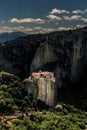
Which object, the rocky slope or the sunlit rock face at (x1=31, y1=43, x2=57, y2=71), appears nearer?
the rocky slope

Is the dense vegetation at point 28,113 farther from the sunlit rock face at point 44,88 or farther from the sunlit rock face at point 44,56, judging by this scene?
the sunlit rock face at point 44,56

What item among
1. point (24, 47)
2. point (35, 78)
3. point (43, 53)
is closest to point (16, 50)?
point (24, 47)

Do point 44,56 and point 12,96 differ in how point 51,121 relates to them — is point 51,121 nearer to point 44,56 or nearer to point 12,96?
point 12,96

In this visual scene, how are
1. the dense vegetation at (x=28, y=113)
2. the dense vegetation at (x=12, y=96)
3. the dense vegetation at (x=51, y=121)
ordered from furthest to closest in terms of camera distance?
the dense vegetation at (x=12, y=96) < the dense vegetation at (x=28, y=113) < the dense vegetation at (x=51, y=121)

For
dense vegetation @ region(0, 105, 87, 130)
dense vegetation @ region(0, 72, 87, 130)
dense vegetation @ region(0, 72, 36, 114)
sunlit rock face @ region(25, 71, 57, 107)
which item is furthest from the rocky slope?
dense vegetation @ region(0, 105, 87, 130)

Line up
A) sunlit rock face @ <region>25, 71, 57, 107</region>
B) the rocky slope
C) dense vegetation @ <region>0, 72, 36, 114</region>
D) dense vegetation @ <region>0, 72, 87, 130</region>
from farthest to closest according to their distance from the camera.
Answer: the rocky slope → sunlit rock face @ <region>25, 71, 57, 107</region> → dense vegetation @ <region>0, 72, 36, 114</region> → dense vegetation @ <region>0, 72, 87, 130</region>

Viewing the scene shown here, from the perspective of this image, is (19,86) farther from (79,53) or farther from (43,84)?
(79,53)

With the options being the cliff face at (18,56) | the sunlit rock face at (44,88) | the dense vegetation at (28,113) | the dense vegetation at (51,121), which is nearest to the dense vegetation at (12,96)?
the dense vegetation at (28,113)

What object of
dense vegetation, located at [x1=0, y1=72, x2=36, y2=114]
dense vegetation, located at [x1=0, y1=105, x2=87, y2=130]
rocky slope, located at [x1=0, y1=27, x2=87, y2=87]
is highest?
rocky slope, located at [x1=0, y1=27, x2=87, y2=87]

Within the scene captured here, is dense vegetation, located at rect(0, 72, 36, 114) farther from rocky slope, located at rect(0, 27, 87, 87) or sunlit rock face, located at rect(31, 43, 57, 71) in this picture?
sunlit rock face, located at rect(31, 43, 57, 71)

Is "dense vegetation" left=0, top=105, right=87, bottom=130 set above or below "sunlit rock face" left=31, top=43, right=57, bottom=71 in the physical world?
below

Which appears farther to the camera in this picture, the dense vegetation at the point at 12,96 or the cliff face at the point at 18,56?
the cliff face at the point at 18,56
